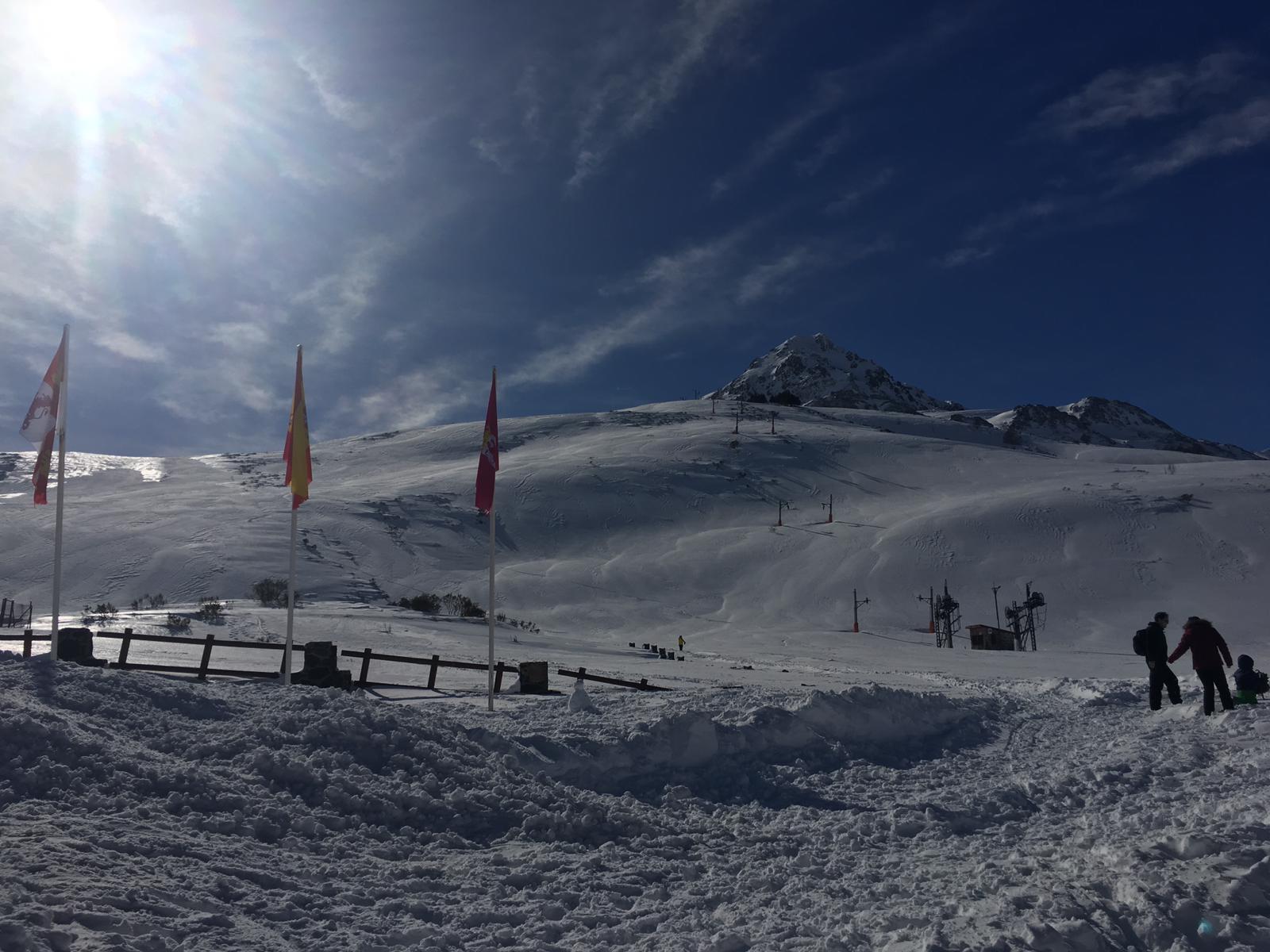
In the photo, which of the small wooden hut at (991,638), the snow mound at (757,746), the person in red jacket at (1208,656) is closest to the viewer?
Result: the snow mound at (757,746)

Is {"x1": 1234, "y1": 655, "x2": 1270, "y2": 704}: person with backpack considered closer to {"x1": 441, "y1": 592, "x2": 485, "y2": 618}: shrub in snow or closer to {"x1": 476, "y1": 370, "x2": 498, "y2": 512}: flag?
{"x1": 476, "y1": 370, "x2": 498, "y2": 512}: flag

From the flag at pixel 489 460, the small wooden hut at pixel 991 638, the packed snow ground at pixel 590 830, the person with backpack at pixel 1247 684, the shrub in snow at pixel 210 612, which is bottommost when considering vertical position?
the small wooden hut at pixel 991 638

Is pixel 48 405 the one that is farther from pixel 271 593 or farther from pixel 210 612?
pixel 271 593

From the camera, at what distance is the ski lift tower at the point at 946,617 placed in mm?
50688

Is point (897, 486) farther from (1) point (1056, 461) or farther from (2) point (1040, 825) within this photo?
(2) point (1040, 825)

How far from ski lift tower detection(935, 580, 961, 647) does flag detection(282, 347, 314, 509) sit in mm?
41130

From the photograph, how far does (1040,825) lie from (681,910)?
13.2 feet

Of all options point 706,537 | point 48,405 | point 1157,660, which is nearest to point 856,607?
point 706,537

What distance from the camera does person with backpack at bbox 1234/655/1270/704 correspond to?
1328cm

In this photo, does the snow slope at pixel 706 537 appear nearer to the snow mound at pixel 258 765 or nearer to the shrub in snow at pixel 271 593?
the shrub in snow at pixel 271 593

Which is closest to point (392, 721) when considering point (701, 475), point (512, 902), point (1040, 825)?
point (512, 902)

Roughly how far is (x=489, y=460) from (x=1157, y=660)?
11.6 metres

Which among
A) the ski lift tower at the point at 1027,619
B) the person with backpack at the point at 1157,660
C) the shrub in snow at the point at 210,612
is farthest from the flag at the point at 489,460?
the ski lift tower at the point at 1027,619

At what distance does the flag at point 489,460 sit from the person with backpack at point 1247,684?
12.0m
